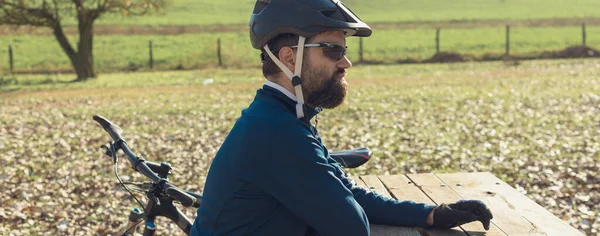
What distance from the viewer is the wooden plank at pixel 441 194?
12.5 feet

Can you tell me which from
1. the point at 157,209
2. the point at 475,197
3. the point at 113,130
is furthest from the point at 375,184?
the point at 113,130

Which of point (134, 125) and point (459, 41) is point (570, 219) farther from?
point (459, 41)

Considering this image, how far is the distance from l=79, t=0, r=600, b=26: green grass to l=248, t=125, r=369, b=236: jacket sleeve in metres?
53.9

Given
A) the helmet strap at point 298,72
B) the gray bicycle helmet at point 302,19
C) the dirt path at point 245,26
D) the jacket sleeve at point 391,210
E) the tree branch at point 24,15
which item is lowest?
the dirt path at point 245,26

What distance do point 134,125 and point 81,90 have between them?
1081 centimetres

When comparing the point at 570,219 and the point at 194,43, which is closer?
the point at 570,219

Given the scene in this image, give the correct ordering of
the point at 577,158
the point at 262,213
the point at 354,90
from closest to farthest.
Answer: the point at 262,213, the point at 577,158, the point at 354,90

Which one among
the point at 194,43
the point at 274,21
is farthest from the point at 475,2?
the point at 274,21

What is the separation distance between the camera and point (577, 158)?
11.5m

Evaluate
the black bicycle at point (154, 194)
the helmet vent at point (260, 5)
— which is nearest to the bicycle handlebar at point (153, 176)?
the black bicycle at point (154, 194)

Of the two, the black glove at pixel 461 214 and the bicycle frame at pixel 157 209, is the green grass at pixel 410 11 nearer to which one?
the bicycle frame at pixel 157 209

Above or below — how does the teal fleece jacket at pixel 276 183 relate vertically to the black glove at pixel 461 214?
above

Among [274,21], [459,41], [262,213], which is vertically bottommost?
[459,41]

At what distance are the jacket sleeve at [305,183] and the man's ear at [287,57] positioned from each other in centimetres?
32
